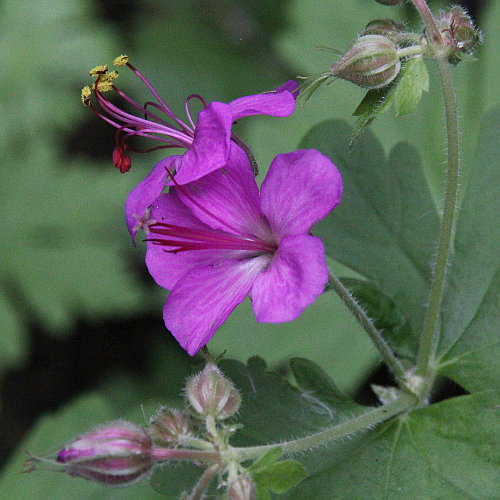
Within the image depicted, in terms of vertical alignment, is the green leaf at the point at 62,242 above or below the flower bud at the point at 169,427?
below

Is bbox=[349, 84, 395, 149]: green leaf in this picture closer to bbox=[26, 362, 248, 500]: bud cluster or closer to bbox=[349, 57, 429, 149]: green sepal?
bbox=[349, 57, 429, 149]: green sepal

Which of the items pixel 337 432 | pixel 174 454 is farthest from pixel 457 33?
pixel 174 454

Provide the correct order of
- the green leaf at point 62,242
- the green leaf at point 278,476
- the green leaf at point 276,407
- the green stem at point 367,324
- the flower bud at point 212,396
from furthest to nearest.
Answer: the green leaf at point 62,242, the green leaf at point 276,407, the green stem at point 367,324, the flower bud at point 212,396, the green leaf at point 278,476

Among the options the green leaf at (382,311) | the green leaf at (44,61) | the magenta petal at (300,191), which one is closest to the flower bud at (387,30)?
the magenta petal at (300,191)

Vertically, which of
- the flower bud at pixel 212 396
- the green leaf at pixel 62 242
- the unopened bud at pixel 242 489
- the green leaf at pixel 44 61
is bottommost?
the green leaf at pixel 62 242

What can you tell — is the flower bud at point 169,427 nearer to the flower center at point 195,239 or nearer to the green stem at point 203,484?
the green stem at point 203,484
